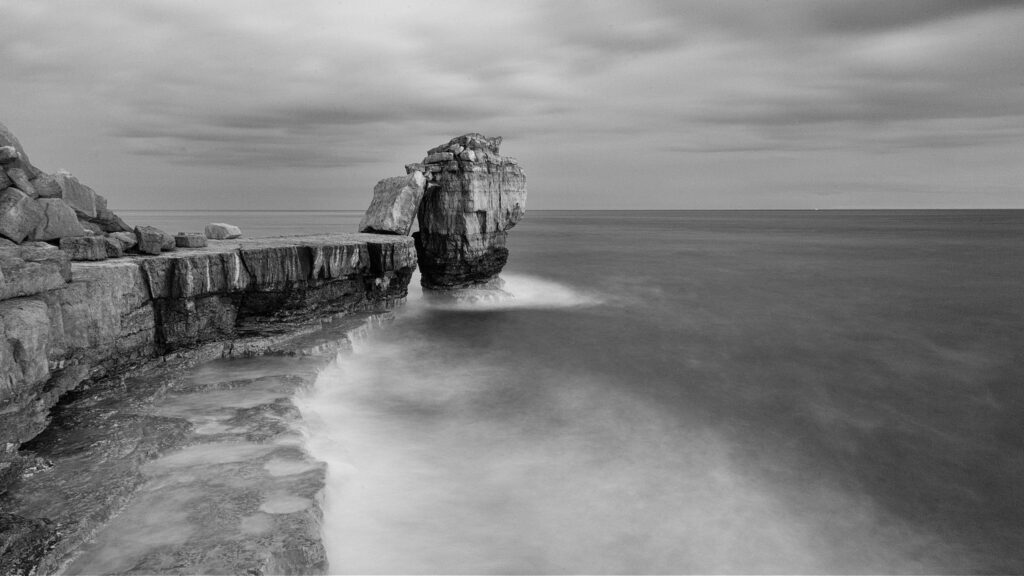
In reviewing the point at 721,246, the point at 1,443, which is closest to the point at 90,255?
the point at 1,443

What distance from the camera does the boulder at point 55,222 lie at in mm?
11797

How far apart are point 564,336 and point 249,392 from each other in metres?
14.0

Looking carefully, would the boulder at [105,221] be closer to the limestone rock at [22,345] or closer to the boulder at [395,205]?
the limestone rock at [22,345]

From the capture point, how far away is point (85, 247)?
12320mm

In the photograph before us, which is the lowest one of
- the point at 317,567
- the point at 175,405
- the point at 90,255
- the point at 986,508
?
A: the point at 986,508

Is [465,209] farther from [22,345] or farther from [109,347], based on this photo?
[22,345]

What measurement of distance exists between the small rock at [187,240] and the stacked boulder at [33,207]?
2.41 meters

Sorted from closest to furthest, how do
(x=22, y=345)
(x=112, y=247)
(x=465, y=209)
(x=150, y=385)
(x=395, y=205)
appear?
(x=22, y=345), (x=150, y=385), (x=112, y=247), (x=395, y=205), (x=465, y=209)

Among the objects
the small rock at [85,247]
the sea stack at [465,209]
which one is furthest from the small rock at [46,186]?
the sea stack at [465,209]

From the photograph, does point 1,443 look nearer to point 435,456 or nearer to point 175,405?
point 175,405

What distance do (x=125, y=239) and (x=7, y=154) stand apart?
117 inches

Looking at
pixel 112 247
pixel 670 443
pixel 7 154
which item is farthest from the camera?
pixel 670 443

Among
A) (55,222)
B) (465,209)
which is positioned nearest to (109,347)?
(55,222)

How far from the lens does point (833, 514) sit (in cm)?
1066
